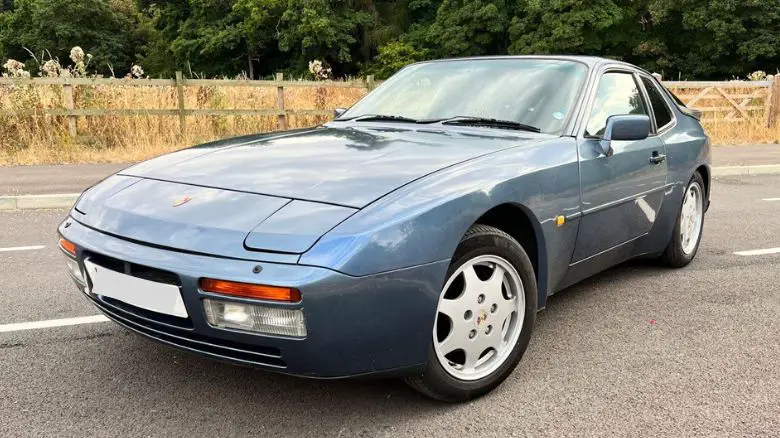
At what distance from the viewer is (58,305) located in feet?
12.3

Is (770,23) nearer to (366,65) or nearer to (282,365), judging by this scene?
(366,65)

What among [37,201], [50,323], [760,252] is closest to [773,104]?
[760,252]

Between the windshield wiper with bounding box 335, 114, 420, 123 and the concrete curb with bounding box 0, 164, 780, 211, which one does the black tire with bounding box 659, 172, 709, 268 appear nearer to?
the windshield wiper with bounding box 335, 114, 420, 123

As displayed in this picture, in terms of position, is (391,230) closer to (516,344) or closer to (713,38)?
(516,344)

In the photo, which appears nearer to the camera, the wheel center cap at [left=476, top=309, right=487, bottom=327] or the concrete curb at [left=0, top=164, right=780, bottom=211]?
the wheel center cap at [left=476, top=309, right=487, bottom=327]

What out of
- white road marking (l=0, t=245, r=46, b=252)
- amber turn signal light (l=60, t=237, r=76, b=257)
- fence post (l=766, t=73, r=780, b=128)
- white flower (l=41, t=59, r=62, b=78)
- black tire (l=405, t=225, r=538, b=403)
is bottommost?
fence post (l=766, t=73, r=780, b=128)

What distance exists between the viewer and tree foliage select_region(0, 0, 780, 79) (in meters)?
36.5

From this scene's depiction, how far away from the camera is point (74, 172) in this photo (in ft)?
30.2

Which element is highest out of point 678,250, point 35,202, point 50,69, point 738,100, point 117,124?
point 50,69

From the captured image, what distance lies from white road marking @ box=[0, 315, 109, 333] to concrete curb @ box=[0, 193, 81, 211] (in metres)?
4.10


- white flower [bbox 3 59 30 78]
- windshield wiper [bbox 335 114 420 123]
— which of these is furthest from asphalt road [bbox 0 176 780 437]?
white flower [bbox 3 59 30 78]

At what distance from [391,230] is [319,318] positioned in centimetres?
38

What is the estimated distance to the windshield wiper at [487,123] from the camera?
324 cm

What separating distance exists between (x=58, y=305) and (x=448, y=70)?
271 cm
